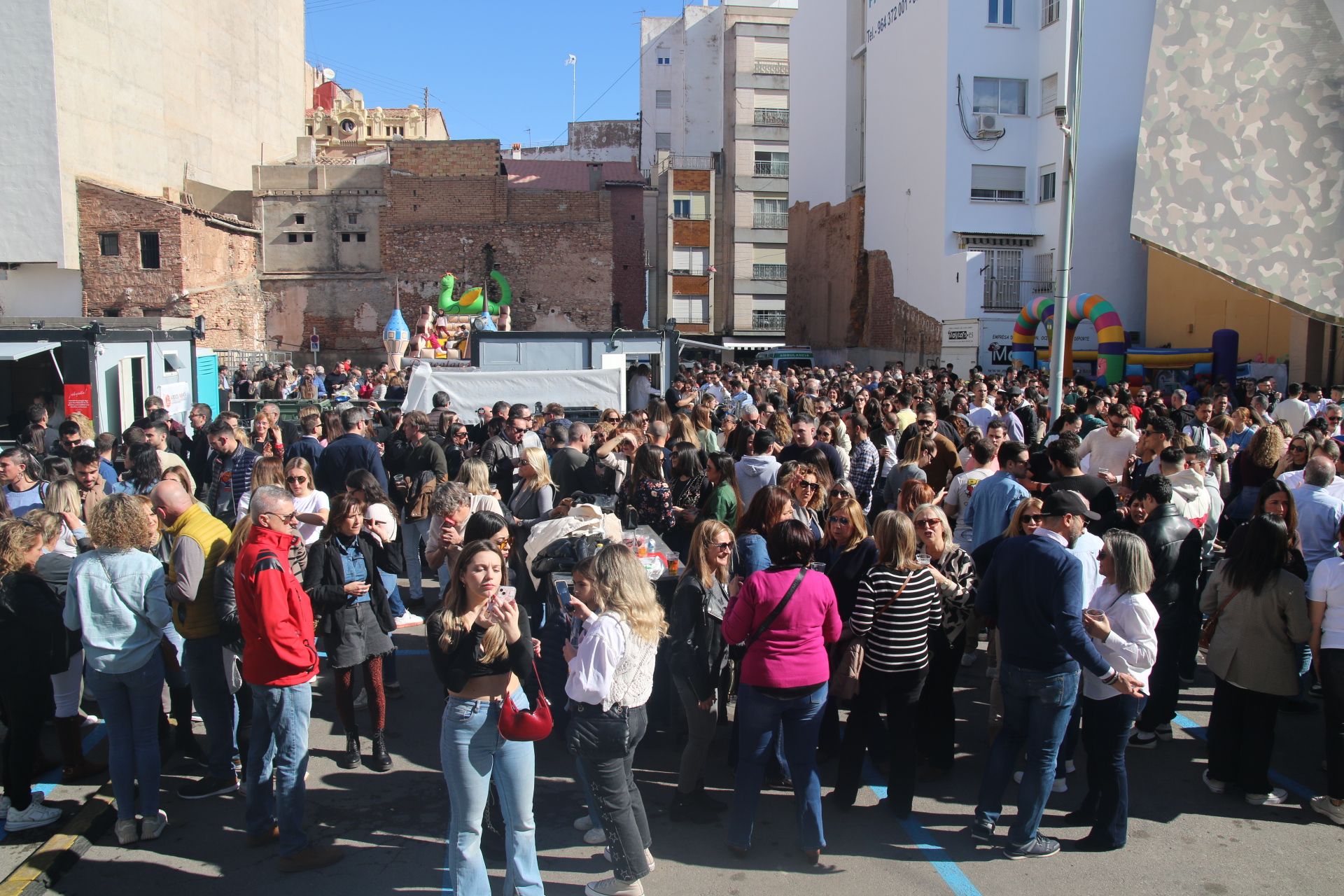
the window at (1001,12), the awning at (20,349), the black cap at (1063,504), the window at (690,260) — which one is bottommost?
the black cap at (1063,504)

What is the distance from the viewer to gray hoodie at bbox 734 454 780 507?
756cm

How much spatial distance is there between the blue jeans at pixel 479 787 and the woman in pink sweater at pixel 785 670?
1048 mm

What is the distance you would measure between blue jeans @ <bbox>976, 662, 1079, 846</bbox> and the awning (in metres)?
12.2

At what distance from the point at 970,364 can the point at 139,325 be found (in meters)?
21.3

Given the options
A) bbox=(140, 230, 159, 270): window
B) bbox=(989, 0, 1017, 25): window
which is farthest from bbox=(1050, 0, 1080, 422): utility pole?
bbox=(140, 230, 159, 270): window

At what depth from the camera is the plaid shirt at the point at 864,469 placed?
851 centimetres

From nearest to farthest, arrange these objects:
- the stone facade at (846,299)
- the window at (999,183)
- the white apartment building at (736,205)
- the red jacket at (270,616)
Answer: the red jacket at (270,616), the window at (999,183), the stone facade at (846,299), the white apartment building at (736,205)

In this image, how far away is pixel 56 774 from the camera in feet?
17.1

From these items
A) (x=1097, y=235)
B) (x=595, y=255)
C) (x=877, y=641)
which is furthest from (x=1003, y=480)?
(x=595, y=255)

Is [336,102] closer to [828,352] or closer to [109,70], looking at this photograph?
[109,70]

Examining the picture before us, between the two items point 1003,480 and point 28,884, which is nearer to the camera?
point 28,884

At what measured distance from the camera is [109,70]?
1198 inches

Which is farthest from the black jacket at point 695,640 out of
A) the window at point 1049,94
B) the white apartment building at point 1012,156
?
the window at point 1049,94

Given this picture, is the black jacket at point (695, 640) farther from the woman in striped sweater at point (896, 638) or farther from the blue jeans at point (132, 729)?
the blue jeans at point (132, 729)
